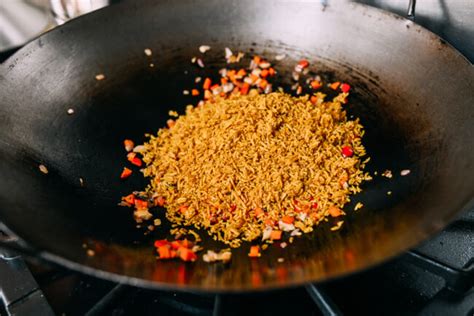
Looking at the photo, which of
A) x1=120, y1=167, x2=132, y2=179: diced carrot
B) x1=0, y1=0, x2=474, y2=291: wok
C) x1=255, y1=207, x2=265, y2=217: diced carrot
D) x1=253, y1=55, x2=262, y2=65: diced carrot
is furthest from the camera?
x1=253, y1=55, x2=262, y2=65: diced carrot

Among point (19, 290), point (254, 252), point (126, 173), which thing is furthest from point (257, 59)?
point (19, 290)

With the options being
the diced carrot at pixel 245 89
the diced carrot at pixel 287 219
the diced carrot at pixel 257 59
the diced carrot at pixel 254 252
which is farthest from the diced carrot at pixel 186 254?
the diced carrot at pixel 257 59

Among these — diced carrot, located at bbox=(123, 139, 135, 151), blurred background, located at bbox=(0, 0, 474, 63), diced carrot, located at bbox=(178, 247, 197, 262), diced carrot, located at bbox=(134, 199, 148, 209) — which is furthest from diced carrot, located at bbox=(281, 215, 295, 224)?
blurred background, located at bbox=(0, 0, 474, 63)

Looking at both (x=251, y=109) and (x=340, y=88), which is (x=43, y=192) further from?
(x=340, y=88)

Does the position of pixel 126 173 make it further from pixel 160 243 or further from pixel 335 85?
pixel 335 85

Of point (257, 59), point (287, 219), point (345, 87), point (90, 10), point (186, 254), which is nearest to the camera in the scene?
point (186, 254)

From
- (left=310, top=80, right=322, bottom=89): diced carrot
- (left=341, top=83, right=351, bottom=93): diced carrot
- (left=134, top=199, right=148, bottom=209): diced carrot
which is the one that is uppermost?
(left=310, top=80, right=322, bottom=89): diced carrot

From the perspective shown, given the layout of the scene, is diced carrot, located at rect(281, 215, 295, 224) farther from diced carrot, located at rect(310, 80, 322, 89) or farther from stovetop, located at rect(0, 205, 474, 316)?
diced carrot, located at rect(310, 80, 322, 89)
